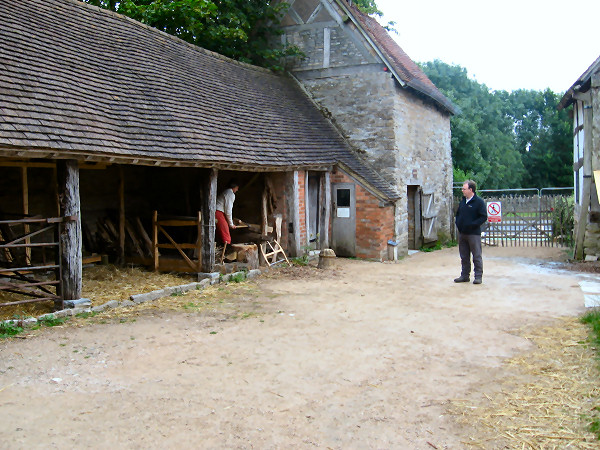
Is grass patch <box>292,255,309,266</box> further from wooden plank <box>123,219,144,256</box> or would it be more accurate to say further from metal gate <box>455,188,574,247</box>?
metal gate <box>455,188,574,247</box>

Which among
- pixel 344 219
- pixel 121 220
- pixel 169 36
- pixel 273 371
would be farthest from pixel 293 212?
pixel 273 371

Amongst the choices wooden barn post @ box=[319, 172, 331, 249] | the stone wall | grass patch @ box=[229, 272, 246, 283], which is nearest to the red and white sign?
the stone wall

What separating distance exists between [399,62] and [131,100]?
388 inches

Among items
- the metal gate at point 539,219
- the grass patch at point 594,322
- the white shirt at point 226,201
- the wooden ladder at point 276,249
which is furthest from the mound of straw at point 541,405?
the metal gate at point 539,219

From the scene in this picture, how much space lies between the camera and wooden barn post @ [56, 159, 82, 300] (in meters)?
7.85

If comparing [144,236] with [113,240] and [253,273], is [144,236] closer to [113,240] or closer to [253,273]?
[113,240]

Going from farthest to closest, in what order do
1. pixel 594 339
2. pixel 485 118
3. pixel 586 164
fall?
pixel 485 118
pixel 586 164
pixel 594 339

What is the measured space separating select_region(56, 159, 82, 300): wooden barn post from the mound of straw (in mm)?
5605

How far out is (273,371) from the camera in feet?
18.6

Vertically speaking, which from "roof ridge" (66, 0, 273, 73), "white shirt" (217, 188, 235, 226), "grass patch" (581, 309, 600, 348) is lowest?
"grass patch" (581, 309, 600, 348)

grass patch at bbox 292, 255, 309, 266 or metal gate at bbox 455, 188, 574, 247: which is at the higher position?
metal gate at bbox 455, 188, 574, 247

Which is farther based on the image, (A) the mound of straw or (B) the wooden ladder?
(B) the wooden ladder

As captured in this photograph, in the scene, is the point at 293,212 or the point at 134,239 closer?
the point at 134,239

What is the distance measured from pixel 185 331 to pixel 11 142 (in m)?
3.15
